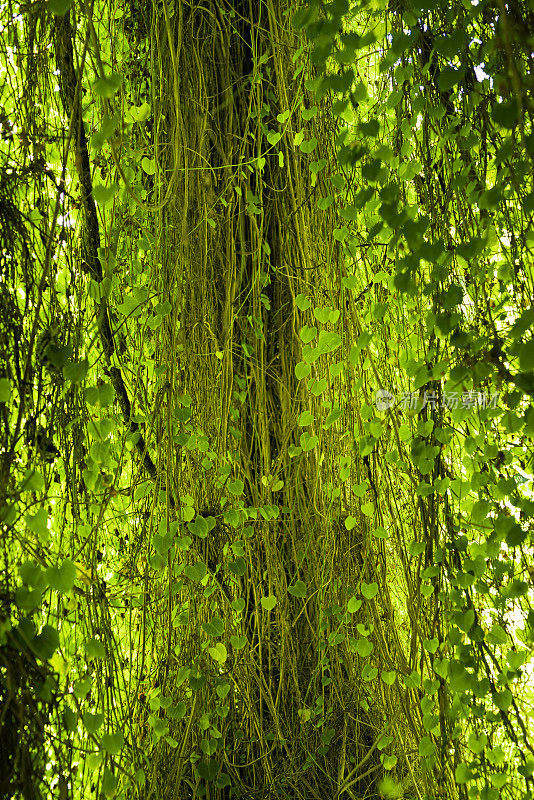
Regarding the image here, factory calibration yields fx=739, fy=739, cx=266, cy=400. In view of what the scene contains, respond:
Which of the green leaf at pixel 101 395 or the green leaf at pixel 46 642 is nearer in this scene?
the green leaf at pixel 46 642

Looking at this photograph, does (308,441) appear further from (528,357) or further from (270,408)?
(528,357)

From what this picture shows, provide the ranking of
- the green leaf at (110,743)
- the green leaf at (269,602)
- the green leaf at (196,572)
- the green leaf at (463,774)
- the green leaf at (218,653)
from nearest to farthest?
the green leaf at (110,743), the green leaf at (463,774), the green leaf at (196,572), the green leaf at (218,653), the green leaf at (269,602)

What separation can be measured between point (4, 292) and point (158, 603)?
0.77 metres

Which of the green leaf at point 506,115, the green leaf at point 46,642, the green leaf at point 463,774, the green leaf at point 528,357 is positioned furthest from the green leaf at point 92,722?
the green leaf at point 506,115

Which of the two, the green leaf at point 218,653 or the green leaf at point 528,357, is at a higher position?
the green leaf at point 528,357

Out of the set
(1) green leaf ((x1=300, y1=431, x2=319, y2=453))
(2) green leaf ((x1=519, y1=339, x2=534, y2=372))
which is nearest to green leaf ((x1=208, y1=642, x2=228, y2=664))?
(1) green leaf ((x1=300, y1=431, x2=319, y2=453))

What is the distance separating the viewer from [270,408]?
5.49 feet

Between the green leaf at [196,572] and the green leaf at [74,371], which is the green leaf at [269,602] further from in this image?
the green leaf at [74,371]

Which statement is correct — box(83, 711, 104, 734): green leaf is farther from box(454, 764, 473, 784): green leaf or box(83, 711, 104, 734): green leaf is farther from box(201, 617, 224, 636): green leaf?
box(454, 764, 473, 784): green leaf

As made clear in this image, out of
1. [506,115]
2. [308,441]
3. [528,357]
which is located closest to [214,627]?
[308,441]

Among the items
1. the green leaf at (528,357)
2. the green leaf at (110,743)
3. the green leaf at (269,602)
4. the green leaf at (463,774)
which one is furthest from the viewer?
the green leaf at (269,602)

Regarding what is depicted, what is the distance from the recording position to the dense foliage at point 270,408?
1065 millimetres

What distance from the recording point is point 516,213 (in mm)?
1199

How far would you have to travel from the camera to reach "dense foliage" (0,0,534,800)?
1.07 m
